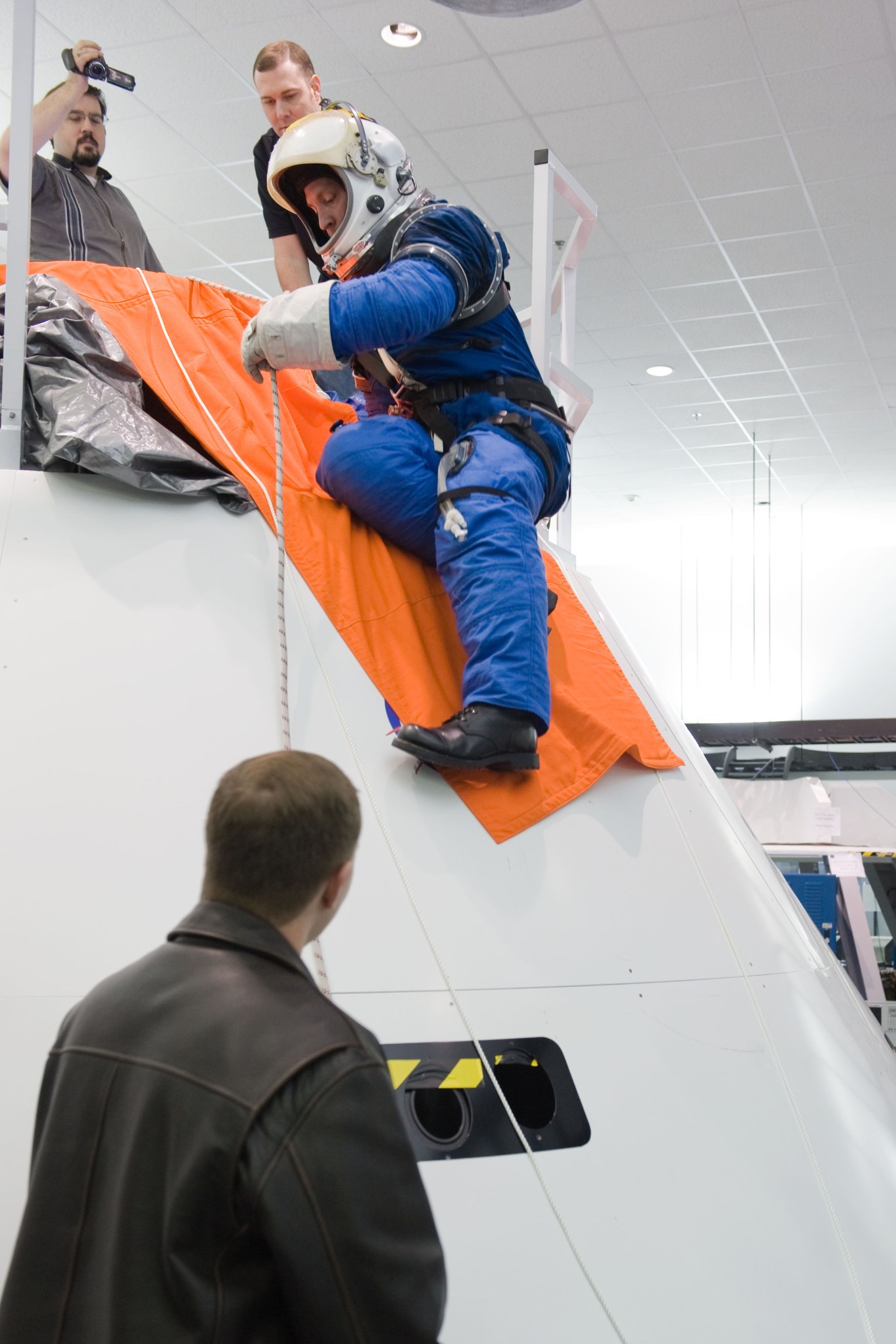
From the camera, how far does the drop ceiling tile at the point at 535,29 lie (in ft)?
17.6

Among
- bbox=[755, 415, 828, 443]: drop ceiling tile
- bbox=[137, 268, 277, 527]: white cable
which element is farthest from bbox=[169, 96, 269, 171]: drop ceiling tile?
bbox=[755, 415, 828, 443]: drop ceiling tile

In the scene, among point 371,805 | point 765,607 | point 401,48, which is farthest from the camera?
point 765,607

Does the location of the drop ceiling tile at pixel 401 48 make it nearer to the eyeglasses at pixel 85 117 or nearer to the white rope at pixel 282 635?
the eyeglasses at pixel 85 117

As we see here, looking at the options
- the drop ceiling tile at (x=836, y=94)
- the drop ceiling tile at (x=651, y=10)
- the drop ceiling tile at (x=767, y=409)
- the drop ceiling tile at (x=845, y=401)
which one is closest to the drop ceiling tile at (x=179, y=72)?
the drop ceiling tile at (x=651, y=10)

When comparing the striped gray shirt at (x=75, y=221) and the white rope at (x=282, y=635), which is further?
the striped gray shirt at (x=75, y=221)

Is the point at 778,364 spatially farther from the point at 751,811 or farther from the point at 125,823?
the point at 125,823

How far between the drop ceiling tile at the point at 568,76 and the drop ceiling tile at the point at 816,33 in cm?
67

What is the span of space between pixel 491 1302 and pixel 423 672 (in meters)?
0.98

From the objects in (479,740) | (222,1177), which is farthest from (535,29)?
(222,1177)

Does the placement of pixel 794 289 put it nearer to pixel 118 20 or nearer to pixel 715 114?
pixel 715 114

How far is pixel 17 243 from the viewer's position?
207cm

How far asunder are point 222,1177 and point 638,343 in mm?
8464

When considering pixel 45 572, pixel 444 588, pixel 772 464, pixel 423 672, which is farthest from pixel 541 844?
pixel 772 464

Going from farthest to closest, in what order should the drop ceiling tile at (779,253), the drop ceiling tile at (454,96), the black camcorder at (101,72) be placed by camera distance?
the drop ceiling tile at (779,253) → the drop ceiling tile at (454,96) → the black camcorder at (101,72)
